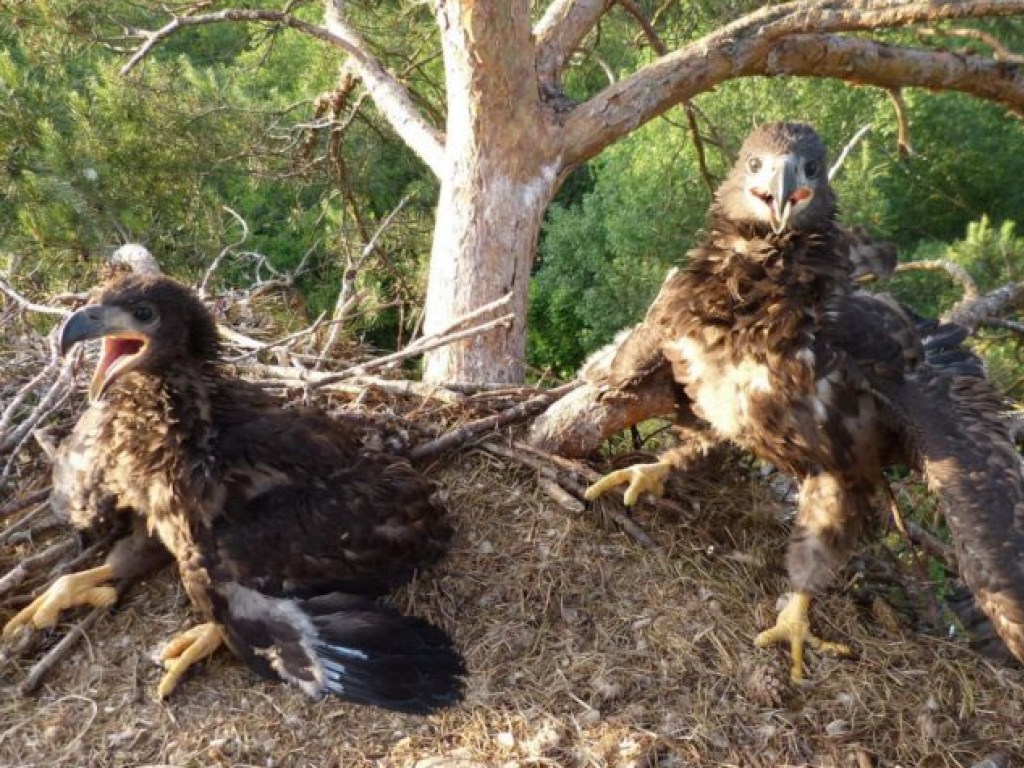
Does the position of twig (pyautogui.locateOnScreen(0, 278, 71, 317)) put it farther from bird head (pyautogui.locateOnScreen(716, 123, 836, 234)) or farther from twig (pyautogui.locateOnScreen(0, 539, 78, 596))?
bird head (pyautogui.locateOnScreen(716, 123, 836, 234))

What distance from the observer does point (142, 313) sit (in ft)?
8.92

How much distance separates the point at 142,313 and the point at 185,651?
3.40ft

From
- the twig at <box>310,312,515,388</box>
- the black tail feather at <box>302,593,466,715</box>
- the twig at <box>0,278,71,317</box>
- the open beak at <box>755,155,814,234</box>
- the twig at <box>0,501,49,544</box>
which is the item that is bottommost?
the black tail feather at <box>302,593,466,715</box>

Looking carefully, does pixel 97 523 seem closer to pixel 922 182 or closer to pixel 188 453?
pixel 188 453

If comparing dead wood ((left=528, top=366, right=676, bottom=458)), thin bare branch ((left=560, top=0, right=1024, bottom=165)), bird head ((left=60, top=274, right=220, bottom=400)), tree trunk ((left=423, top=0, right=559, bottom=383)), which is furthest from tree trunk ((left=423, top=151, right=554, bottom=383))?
bird head ((left=60, top=274, right=220, bottom=400))

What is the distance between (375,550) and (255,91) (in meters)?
7.52

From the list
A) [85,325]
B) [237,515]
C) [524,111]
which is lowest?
[237,515]

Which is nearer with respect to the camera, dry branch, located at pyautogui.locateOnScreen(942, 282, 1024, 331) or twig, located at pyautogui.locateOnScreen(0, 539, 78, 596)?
twig, located at pyautogui.locateOnScreen(0, 539, 78, 596)

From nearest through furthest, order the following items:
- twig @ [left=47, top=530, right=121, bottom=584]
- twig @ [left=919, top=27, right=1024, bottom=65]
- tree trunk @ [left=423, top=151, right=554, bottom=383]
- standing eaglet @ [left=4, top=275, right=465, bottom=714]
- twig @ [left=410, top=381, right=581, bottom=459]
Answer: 1. standing eaglet @ [left=4, top=275, right=465, bottom=714]
2. twig @ [left=47, top=530, right=121, bottom=584]
3. twig @ [left=410, top=381, right=581, bottom=459]
4. twig @ [left=919, top=27, right=1024, bottom=65]
5. tree trunk @ [left=423, top=151, right=554, bottom=383]

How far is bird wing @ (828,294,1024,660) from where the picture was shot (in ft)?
7.62


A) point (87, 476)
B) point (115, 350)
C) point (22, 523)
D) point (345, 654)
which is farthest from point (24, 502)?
point (345, 654)

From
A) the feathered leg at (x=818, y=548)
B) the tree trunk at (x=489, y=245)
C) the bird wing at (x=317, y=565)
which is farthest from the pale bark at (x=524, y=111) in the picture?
the feathered leg at (x=818, y=548)

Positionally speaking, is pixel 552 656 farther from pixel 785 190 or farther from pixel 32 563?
pixel 32 563

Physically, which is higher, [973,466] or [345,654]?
[345,654]
